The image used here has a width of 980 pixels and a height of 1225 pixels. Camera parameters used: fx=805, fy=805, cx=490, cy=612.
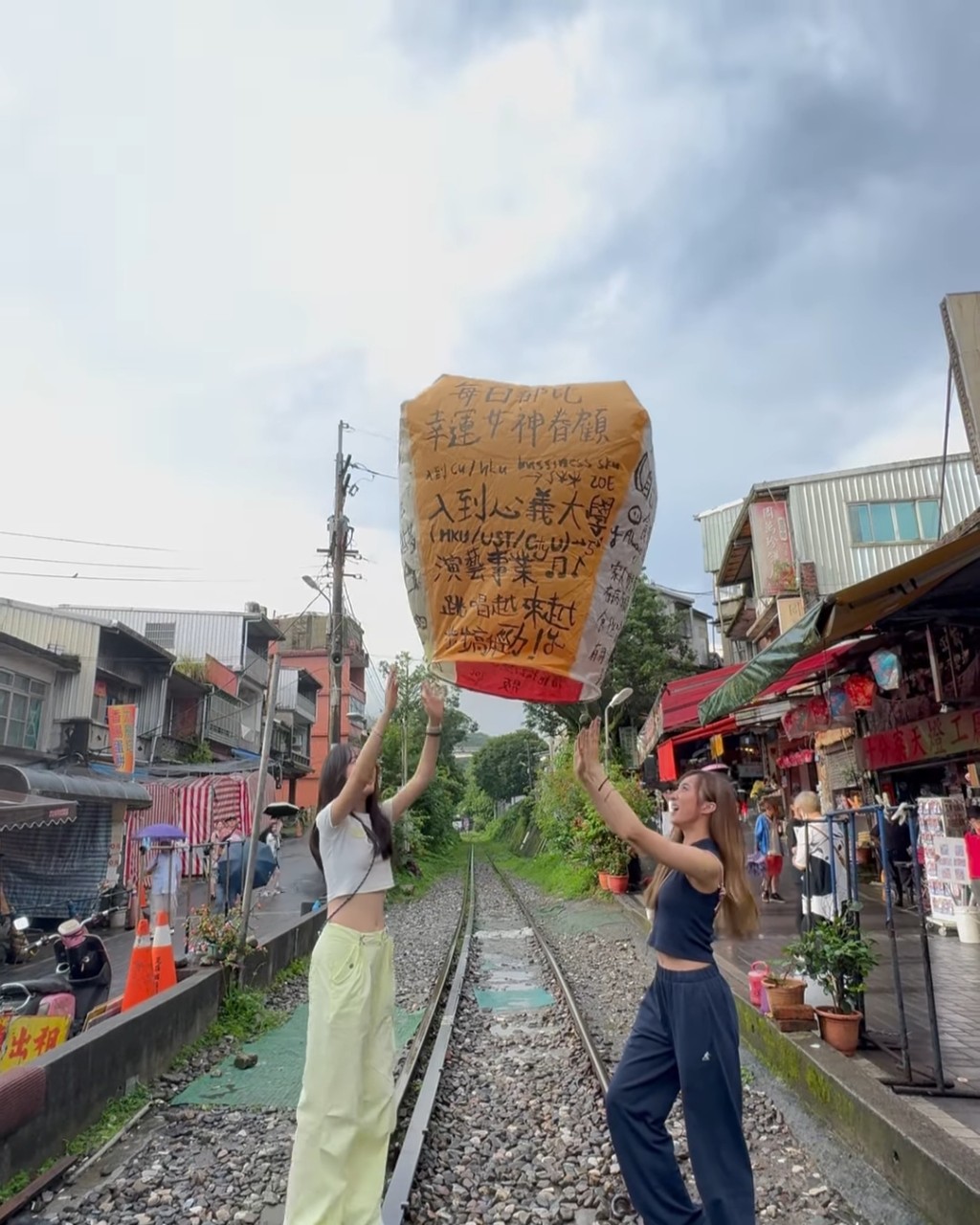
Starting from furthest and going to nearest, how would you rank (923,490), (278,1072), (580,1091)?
1. (923,490)
2. (278,1072)
3. (580,1091)

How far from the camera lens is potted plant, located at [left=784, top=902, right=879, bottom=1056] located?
5016 millimetres

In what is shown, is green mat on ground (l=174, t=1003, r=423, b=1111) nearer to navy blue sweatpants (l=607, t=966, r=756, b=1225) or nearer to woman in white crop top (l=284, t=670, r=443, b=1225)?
woman in white crop top (l=284, t=670, r=443, b=1225)

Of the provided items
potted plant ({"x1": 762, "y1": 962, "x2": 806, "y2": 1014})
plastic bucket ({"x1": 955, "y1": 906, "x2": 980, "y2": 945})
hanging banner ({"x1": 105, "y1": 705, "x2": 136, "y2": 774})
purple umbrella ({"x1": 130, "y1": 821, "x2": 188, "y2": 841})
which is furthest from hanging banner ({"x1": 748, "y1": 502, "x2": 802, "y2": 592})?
hanging banner ({"x1": 105, "y1": 705, "x2": 136, "y2": 774})

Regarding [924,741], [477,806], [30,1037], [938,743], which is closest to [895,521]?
[924,741]

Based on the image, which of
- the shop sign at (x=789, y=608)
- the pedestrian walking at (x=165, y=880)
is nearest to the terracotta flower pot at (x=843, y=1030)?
the pedestrian walking at (x=165, y=880)

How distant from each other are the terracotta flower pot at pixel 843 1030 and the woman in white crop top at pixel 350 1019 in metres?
3.19

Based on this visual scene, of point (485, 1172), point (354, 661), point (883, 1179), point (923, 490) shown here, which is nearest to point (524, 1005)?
point (485, 1172)

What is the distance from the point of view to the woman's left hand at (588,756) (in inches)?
119

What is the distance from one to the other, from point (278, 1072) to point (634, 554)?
17.2 ft

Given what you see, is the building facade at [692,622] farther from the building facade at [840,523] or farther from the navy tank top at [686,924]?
the navy tank top at [686,924]

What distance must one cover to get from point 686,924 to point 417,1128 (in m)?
2.83

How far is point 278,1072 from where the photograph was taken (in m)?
6.14

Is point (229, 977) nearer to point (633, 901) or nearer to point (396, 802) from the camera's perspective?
point (396, 802)

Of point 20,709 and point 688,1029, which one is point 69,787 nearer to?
point 20,709
